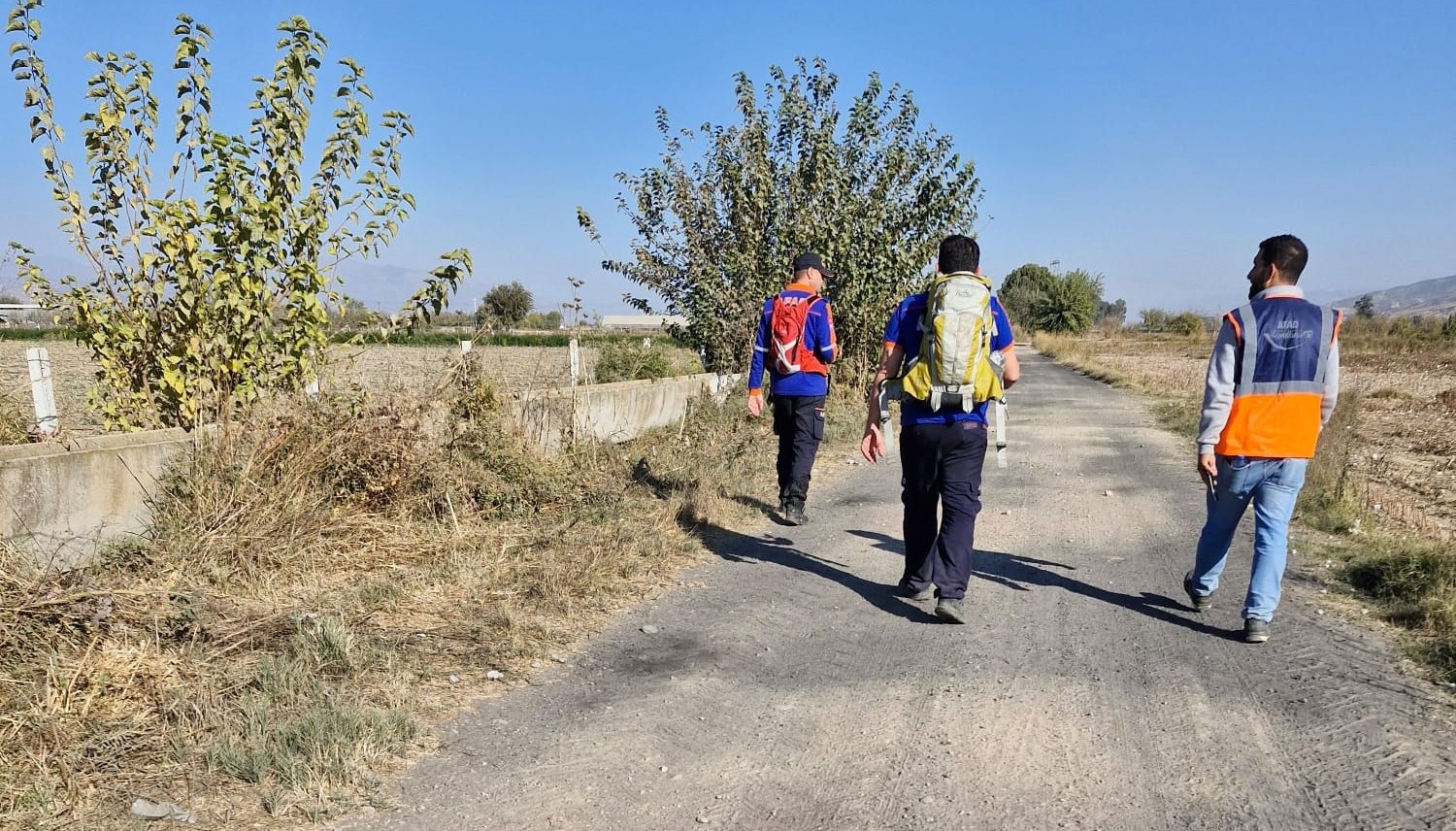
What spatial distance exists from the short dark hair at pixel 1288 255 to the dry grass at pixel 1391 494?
1810 mm

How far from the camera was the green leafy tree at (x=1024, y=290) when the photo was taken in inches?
3017

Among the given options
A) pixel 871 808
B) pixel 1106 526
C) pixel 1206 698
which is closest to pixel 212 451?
pixel 871 808

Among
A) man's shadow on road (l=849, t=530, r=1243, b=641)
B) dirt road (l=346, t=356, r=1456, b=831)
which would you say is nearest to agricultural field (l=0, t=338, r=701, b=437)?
dirt road (l=346, t=356, r=1456, b=831)

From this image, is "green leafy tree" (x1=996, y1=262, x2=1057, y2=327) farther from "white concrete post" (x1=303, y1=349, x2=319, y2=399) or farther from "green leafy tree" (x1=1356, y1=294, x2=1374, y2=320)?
"white concrete post" (x1=303, y1=349, x2=319, y2=399)

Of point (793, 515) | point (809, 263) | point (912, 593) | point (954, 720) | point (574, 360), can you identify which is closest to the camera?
point (954, 720)

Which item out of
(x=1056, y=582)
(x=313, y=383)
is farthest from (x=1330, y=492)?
(x=313, y=383)

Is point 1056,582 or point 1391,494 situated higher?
point 1056,582

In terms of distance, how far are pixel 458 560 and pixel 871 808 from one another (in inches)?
115

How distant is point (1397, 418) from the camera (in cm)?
1697

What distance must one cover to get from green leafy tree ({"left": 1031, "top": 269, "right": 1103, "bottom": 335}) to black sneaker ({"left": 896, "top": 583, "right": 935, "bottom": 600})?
225ft

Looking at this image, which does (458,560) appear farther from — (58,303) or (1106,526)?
(1106,526)

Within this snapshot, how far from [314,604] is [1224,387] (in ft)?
14.6

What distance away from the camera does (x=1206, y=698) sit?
382cm

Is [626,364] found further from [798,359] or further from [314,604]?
[314,604]
